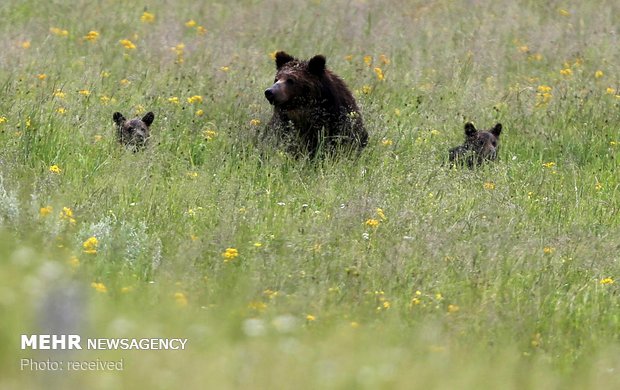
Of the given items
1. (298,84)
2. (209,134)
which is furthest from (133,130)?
(298,84)

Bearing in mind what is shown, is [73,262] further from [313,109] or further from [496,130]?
[496,130]

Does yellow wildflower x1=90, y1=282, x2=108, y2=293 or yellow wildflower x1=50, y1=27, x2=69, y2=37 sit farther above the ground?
yellow wildflower x1=50, y1=27, x2=69, y2=37

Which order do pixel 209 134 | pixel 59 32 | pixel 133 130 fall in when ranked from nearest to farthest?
pixel 133 130
pixel 209 134
pixel 59 32

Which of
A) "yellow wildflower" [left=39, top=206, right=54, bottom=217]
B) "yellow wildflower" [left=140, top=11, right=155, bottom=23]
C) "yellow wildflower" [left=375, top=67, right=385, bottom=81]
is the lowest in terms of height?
"yellow wildflower" [left=39, top=206, right=54, bottom=217]

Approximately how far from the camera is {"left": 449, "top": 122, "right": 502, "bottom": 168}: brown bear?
1071 cm

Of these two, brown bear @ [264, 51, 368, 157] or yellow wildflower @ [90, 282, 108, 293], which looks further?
brown bear @ [264, 51, 368, 157]

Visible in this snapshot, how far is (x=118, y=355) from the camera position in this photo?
4887 millimetres

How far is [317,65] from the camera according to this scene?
1106 cm

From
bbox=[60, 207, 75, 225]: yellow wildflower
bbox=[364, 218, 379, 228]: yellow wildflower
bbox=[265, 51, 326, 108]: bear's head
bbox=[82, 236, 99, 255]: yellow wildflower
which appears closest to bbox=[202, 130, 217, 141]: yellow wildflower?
bbox=[265, 51, 326, 108]: bear's head

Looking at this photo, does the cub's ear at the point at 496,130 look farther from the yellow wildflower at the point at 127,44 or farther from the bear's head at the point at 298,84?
the yellow wildflower at the point at 127,44

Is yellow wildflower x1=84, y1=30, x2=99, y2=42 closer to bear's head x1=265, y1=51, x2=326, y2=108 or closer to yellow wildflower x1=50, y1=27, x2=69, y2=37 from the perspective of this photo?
yellow wildflower x1=50, y1=27, x2=69, y2=37

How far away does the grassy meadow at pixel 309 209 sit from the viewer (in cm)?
537

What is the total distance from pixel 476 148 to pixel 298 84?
1.73 meters

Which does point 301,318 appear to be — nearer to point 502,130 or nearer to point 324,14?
point 502,130
